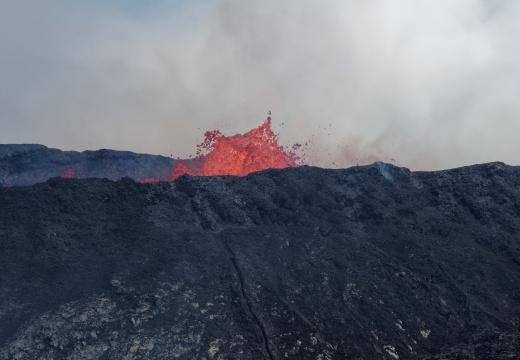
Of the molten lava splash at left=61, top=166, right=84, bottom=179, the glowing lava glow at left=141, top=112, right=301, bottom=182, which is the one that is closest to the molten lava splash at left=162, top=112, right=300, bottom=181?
the glowing lava glow at left=141, top=112, right=301, bottom=182

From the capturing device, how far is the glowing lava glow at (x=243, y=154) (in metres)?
25.3

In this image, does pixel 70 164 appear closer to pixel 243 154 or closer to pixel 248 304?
pixel 243 154

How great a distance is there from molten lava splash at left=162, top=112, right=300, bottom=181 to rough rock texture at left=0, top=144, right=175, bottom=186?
6421 millimetres

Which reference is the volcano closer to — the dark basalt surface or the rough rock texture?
the rough rock texture

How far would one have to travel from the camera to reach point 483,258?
17047mm

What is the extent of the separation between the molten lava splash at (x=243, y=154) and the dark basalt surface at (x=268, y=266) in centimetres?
529

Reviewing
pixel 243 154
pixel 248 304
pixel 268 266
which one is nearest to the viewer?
pixel 248 304

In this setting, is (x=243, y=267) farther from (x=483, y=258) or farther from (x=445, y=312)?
(x=483, y=258)

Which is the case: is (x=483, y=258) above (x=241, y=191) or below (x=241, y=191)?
below

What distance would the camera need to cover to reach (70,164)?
29.5 meters

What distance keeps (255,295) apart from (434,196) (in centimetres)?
1067

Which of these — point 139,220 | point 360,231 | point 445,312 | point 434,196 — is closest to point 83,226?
point 139,220

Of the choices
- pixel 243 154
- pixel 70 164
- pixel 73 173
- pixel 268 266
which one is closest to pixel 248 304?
pixel 268 266

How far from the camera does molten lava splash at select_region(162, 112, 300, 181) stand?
25.3m
